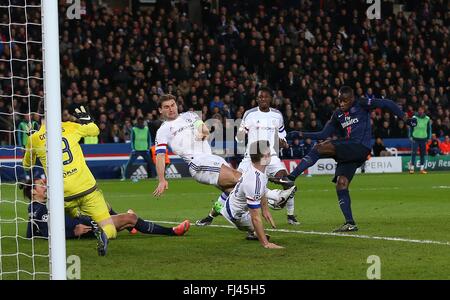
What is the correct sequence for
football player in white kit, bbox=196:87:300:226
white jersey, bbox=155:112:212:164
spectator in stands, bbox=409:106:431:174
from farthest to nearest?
spectator in stands, bbox=409:106:431:174, football player in white kit, bbox=196:87:300:226, white jersey, bbox=155:112:212:164

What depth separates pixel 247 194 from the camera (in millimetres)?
10617

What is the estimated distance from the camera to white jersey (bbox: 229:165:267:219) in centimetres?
1059

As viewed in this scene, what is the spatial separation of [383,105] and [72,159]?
4.20 meters

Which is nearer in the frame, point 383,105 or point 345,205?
point 383,105

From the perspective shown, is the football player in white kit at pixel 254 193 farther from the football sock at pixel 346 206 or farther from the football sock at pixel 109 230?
the football sock at pixel 346 206

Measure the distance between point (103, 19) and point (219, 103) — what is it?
4.61 metres

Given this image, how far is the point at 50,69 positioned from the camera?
7855mm

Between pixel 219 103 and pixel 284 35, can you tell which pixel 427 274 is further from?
pixel 284 35

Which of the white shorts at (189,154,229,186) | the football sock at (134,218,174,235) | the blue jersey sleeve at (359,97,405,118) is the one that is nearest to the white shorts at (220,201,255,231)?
the football sock at (134,218,174,235)

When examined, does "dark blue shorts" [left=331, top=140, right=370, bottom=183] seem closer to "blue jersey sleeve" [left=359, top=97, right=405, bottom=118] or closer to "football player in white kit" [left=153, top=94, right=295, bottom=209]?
"blue jersey sleeve" [left=359, top=97, right=405, bottom=118]

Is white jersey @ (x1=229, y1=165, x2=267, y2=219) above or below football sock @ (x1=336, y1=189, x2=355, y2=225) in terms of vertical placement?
above

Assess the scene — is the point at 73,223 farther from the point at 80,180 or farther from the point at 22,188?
the point at 80,180

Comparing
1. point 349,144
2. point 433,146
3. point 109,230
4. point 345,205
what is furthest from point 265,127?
point 433,146

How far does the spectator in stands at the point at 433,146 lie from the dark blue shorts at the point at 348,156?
17.4 metres
